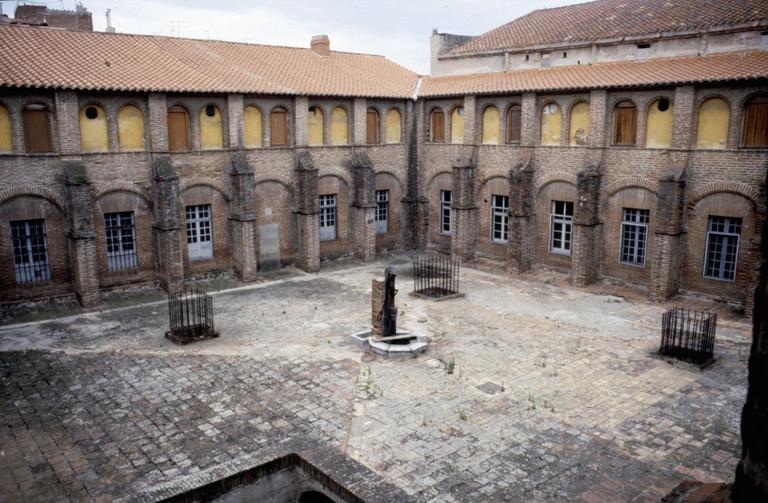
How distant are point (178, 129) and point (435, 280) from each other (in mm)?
10558

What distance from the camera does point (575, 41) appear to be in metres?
23.3

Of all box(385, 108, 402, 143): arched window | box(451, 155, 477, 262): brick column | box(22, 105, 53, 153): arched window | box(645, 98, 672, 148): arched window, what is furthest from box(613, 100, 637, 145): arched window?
box(22, 105, 53, 153): arched window

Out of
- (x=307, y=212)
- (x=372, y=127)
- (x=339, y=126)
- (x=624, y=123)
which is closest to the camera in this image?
(x=624, y=123)

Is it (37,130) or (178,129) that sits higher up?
(178,129)

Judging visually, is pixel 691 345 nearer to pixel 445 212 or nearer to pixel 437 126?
pixel 445 212

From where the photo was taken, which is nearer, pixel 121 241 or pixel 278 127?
pixel 121 241

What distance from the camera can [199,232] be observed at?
22.1m

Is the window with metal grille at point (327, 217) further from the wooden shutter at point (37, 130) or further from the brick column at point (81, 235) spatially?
the wooden shutter at point (37, 130)

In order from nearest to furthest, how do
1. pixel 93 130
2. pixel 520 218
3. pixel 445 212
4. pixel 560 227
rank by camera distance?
pixel 93 130 → pixel 560 227 → pixel 520 218 → pixel 445 212

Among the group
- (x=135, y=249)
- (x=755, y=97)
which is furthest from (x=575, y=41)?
(x=135, y=249)

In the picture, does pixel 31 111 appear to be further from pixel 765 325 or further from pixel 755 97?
pixel 755 97

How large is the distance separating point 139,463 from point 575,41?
819 inches

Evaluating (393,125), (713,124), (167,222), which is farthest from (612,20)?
(167,222)

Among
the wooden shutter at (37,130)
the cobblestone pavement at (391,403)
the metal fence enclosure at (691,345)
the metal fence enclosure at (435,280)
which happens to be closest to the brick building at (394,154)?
the wooden shutter at (37,130)
